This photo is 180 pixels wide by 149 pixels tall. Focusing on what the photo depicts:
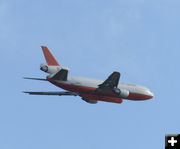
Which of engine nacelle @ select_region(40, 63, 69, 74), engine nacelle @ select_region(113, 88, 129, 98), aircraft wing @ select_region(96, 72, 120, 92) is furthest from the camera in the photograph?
engine nacelle @ select_region(113, 88, 129, 98)

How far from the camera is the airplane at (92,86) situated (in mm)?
87875

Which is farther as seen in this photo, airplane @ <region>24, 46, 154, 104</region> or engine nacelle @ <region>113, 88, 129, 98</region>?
engine nacelle @ <region>113, 88, 129, 98</region>

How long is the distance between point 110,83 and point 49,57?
13.0 m

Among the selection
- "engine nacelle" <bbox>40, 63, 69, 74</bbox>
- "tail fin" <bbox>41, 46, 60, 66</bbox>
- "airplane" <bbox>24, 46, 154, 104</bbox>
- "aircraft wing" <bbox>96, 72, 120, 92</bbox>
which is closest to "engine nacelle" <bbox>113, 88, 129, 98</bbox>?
"airplane" <bbox>24, 46, 154, 104</bbox>

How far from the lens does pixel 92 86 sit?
90.7m

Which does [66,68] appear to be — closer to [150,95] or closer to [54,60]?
[54,60]

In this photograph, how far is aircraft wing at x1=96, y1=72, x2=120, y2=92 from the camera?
87938 mm

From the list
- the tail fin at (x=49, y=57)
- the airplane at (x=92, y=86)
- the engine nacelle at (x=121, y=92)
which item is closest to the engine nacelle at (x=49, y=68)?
the airplane at (x=92, y=86)

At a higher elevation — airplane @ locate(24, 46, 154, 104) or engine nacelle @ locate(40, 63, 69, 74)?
engine nacelle @ locate(40, 63, 69, 74)

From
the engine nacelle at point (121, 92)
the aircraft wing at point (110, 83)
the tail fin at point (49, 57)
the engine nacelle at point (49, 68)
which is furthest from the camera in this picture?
the engine nacelle at point (121, 92)

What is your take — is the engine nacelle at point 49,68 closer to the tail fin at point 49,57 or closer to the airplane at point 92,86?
the airplane at point 92,86

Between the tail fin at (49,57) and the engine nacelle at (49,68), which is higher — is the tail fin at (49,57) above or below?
above

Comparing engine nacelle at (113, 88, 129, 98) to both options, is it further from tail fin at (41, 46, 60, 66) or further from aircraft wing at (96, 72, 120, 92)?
tail fin at (41, 46, 60, 66)

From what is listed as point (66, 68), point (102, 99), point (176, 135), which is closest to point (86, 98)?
point (102, 99)
